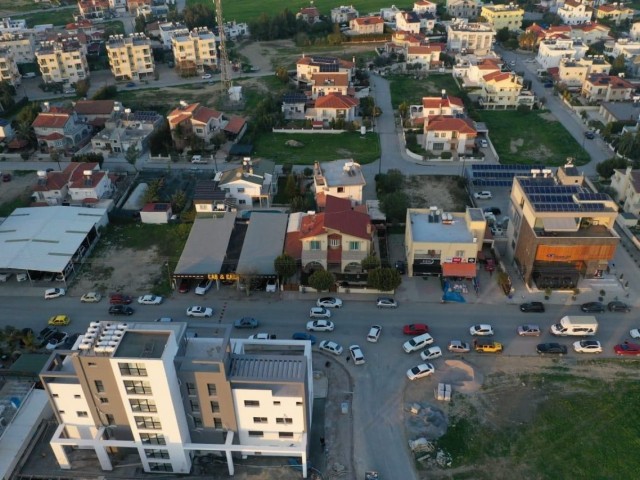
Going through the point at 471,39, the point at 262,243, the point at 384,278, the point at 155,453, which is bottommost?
the point at 155,453

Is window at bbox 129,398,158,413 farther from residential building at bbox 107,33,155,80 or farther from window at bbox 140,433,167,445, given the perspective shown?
residential building at bbox 107,33,155,80

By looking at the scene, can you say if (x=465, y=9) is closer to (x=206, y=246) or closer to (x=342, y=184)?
(x=342, y=184)

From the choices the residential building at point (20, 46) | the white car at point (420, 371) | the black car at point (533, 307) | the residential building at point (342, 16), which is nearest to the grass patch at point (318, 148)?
the black car at point (533, 307)

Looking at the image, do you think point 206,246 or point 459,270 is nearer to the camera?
point 459,270

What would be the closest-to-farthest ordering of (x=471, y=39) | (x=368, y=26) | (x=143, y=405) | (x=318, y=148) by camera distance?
1. (x=143, y=405)
2. (x=318, y=148)
3. (x=471, y=39)
4. (x=368, y=26)

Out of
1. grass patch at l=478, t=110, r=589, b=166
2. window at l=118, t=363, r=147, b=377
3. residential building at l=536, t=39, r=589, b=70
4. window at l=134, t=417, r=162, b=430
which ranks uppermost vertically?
window at l=118, t=363, r=147, b=377

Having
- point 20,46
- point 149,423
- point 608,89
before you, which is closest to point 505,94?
point 608,89

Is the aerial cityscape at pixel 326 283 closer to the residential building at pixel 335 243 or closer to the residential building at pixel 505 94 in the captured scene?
the residential building at pixel 335 243

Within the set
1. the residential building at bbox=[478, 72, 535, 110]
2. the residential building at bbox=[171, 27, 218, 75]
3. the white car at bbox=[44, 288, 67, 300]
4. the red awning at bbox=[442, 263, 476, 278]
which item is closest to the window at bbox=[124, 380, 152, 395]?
the white car at bbox=[44, 288, 67, 300]
